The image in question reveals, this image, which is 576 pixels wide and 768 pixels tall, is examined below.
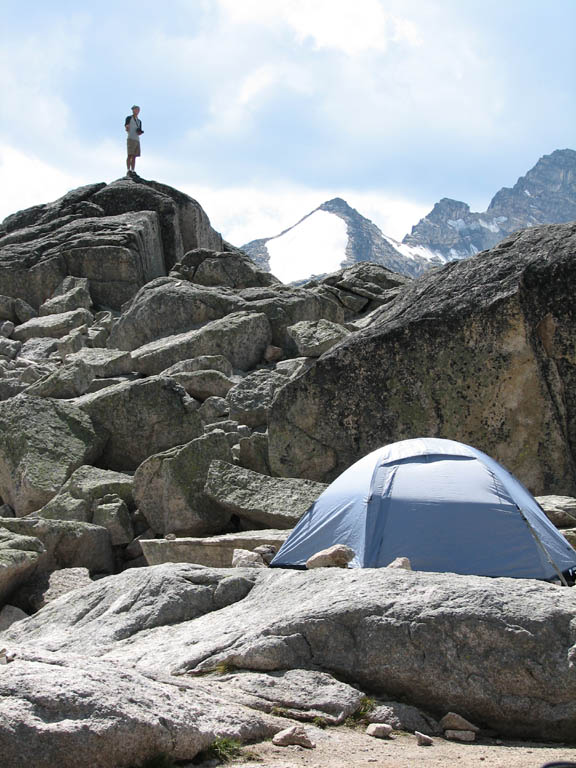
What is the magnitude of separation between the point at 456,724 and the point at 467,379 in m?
9.48

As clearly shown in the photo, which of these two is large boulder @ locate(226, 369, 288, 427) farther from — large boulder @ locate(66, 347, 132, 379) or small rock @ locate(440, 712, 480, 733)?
small rock @ locate(440, 712, 480, 733)

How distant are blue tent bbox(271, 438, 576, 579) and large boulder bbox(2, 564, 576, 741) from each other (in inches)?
107

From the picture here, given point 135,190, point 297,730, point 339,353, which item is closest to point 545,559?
point 297,730

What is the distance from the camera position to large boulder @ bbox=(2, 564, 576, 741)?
6.41 m

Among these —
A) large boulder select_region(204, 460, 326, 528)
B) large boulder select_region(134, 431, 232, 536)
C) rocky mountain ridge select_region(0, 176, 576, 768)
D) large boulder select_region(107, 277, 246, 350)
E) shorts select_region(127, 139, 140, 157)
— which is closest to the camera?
rocky mountain ridge select_region(0, 176, 576, 768)

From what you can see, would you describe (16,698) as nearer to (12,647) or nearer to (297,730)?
(12,647)

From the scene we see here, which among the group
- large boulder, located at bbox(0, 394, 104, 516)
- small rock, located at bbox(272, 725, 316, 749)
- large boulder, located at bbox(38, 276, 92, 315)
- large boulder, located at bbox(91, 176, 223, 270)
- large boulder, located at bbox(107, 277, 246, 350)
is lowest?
small rock, located at bbox(272, 725, 316, 749)

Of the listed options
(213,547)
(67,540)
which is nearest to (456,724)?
(213,547)

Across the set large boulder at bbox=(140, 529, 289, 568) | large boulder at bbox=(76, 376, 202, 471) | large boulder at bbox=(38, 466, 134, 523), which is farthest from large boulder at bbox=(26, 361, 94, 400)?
large boulder at bbox=(140, 529, 289, 568)

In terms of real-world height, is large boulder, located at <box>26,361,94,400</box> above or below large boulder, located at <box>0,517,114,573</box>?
above

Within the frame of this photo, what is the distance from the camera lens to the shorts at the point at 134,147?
1526 inches

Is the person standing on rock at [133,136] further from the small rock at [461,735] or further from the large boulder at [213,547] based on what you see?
the small rock at [461,735]

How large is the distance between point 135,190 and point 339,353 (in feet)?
84.7

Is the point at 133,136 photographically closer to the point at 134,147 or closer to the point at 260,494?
the point at 134,147
